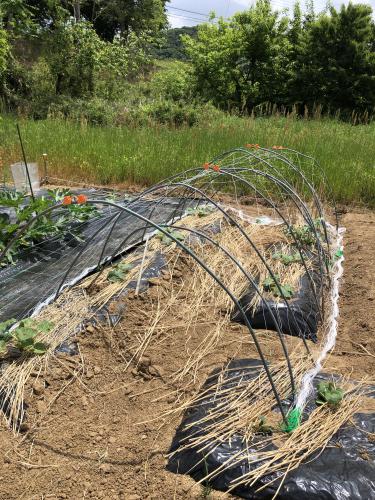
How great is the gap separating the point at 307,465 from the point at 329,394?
36 cm

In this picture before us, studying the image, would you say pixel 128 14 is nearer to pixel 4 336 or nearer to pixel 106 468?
pixel 4 336

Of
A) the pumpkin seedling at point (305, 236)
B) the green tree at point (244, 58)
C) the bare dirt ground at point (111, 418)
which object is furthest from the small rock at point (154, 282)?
the green tree at point (244, 58)

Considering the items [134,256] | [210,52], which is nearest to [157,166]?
[134,256]

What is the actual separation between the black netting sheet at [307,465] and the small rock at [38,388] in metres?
0.72

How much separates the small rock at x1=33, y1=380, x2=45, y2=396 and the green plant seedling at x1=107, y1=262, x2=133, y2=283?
95 centimetres

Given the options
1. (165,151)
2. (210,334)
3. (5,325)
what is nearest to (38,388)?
(5,325)

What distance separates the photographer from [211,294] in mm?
3068

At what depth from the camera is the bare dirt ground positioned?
5.67ft

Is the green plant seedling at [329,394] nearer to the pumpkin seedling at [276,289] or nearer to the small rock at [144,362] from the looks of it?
the small rock at [144,362]

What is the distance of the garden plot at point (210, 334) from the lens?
180 cm

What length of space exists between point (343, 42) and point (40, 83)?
30.7ft

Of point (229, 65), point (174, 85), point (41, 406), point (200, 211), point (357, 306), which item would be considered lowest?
point (357, 306)

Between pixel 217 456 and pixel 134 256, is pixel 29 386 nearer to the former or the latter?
pixel 217 456

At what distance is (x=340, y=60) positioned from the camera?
14.0 meters
